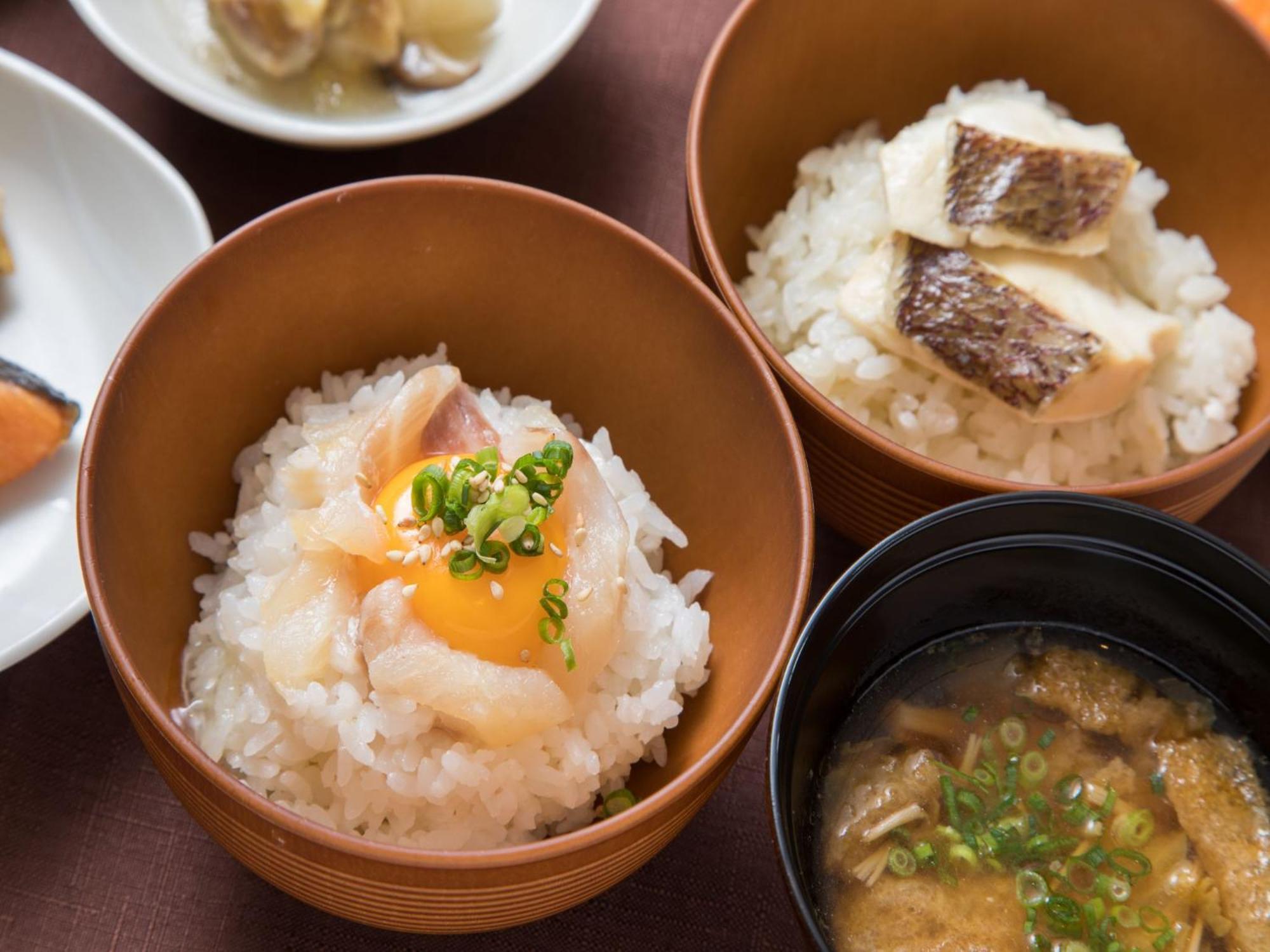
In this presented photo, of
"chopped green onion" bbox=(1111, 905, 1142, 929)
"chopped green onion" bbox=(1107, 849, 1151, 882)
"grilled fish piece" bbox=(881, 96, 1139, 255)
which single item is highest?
"grilled fish piece" bbox=(881, 96, 1139, 255)

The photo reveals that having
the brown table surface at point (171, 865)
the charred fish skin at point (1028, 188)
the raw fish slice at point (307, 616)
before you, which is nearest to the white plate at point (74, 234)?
the brown table surface at point (171, 865)

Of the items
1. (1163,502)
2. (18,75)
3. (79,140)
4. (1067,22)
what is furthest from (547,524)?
(1067,22)

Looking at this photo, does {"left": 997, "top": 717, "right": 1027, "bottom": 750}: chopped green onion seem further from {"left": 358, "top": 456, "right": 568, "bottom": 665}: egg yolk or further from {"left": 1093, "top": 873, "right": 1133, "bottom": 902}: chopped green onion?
{"left": 358, "top": 456, "right": 568, "bottom": 665}: egg yolk

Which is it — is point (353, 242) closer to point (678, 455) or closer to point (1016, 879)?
point (678, 455)

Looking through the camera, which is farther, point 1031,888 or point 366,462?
point 366,462

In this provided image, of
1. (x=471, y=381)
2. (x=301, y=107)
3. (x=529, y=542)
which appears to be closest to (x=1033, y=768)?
(x=529, y=542)

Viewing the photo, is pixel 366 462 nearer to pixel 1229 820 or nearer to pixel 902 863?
pixel 902 863

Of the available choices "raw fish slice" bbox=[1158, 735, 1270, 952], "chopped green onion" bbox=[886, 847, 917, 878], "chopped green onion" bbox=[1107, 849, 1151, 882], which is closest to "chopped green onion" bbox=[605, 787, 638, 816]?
"chopped green onion" bbox=[886, 847, 917, 878]

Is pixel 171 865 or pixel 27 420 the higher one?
pixel 27 420
